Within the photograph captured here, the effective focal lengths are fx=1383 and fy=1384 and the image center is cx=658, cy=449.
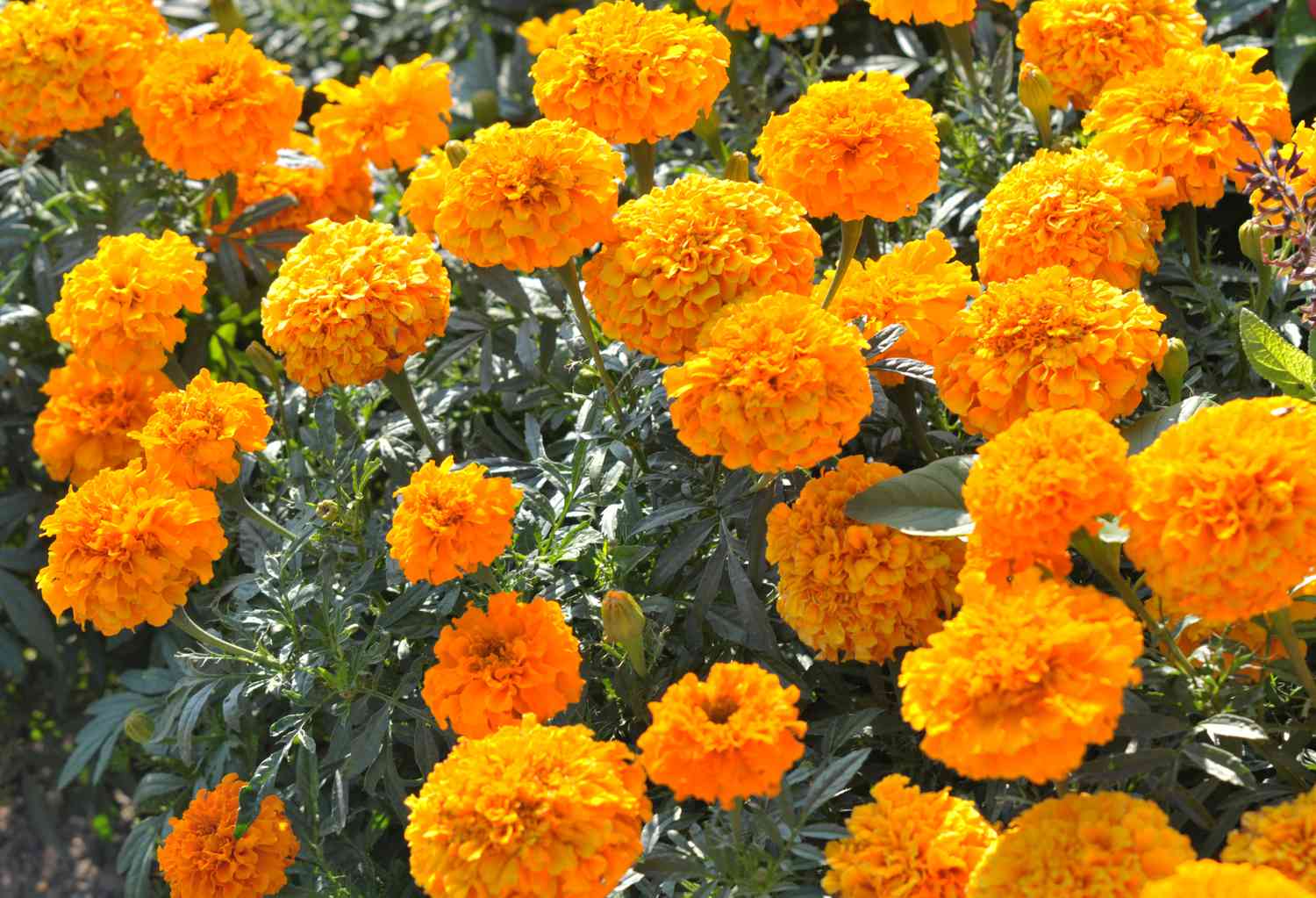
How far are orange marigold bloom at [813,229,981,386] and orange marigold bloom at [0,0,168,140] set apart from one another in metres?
1.55

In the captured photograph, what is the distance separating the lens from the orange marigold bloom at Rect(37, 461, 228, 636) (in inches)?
73.0

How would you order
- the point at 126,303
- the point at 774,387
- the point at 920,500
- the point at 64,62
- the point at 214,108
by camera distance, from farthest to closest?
the point at 64,62 → the point at 214,108 → the point at 126,303 → the point at 920,500 → the point at 774,387

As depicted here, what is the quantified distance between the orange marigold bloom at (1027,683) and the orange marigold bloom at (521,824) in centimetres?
34

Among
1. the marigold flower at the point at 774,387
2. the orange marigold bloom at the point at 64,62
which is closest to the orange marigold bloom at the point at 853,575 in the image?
the marigold flower at the point at 774,387

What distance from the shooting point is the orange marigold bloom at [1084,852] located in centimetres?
133

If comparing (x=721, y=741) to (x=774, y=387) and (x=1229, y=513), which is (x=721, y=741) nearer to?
(x=774, y=387)

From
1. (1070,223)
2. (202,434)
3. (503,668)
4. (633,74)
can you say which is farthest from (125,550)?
(1070,223)

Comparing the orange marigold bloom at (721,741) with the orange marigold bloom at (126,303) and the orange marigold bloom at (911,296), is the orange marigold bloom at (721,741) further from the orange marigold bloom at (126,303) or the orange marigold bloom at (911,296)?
the orange marigold bloom at (126,303)

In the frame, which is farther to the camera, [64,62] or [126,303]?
[64,62]

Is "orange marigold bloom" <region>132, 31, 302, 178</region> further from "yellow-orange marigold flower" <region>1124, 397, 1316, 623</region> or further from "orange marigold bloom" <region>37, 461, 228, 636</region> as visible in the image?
"yellow-orange marigold flower" <region>1124, 397, 1316, 623</region>

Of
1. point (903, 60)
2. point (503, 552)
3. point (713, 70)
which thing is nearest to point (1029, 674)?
point (503, 552)

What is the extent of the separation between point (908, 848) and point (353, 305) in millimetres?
1047

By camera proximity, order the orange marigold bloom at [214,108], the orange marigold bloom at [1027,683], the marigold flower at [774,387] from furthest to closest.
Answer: the orange marigold bloom at [214,108] < the marigold flower at [774,387] < the orange marigold bloom at [1027,683]

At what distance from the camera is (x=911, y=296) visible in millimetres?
1871
